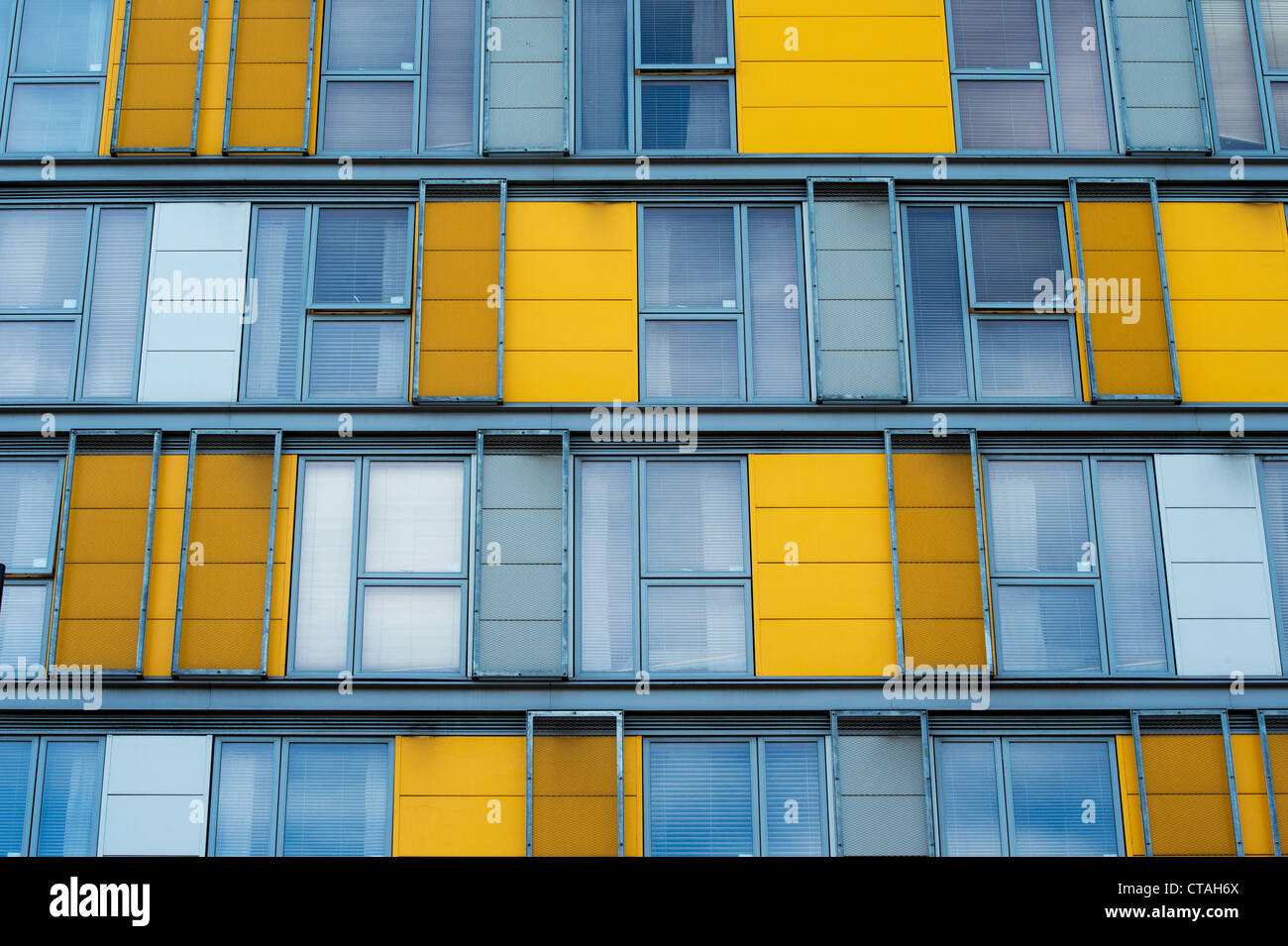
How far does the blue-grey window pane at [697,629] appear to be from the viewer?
14.2 m

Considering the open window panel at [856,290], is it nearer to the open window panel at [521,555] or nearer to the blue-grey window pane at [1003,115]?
the blue-grey window pane at [1003,115]

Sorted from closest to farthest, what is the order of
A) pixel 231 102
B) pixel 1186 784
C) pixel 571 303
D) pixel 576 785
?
1. pixel 576 785
2. pixel 1186 784
3. pixel 571 303
4. pixel 231 102

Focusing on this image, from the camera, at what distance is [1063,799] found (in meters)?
13.9

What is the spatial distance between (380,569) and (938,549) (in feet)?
19.0

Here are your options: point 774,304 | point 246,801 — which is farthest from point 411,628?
point 774,304

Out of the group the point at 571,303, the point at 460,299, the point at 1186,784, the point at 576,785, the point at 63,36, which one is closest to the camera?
the point at 576,785

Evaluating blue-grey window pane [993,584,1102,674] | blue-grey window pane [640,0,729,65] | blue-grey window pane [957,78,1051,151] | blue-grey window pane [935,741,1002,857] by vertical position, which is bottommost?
blue-grey window pane [935,741,1002,857]

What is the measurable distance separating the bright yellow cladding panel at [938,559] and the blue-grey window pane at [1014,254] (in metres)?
1.98

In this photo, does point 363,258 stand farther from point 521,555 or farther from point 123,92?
point 521,555

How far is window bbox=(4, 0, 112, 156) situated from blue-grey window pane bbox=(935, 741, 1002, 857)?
37.8ft

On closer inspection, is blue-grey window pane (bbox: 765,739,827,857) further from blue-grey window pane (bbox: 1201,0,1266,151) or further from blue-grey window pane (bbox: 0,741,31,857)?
blue-grey window pane (bbox: 1201,0,1266,151)

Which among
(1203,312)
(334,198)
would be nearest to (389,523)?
(334,198)

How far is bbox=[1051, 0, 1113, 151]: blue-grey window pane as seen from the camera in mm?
15883

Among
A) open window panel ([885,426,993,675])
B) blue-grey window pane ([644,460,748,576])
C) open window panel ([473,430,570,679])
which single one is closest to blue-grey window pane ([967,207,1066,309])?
open window panel ([885,426,993,675])
